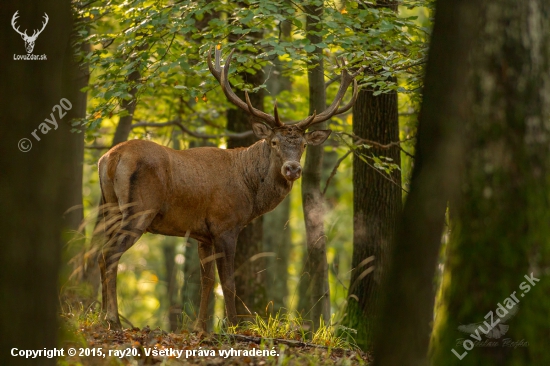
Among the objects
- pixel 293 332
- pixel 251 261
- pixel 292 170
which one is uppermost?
pixel 292 170

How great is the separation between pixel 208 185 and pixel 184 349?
3.10m

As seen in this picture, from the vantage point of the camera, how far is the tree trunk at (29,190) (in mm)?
3445

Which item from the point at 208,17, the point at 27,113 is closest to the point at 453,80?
the point at 27,113

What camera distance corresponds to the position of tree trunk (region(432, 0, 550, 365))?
13.4 feet

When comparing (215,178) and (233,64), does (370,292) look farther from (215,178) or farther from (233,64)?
(233,64)

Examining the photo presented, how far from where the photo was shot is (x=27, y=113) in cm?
355

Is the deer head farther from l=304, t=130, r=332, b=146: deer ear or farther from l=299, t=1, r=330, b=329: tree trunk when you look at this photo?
l=299, t=1, r=330, b=329: tree trunk

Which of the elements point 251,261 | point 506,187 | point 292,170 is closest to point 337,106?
point 292,170

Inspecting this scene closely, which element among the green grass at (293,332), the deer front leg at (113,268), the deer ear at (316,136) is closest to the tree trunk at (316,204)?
the deer ear at (316,136)

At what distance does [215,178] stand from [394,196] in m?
2.35

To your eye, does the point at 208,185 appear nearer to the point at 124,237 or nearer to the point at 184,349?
the point at 124,237

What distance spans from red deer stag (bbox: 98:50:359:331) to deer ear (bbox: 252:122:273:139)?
0.04ft

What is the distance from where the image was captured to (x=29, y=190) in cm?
350

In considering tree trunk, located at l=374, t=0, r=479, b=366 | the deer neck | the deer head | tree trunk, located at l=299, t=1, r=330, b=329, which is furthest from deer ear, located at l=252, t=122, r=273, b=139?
tree trunk, located at l=374, t=0, r=479, b=366
